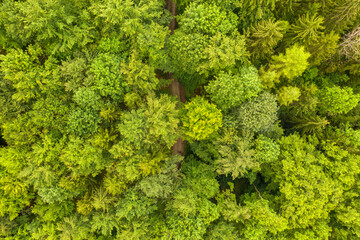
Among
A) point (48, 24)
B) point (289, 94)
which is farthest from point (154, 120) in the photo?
point (289, 94)

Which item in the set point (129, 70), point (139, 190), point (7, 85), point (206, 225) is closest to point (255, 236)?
point (206, 225)

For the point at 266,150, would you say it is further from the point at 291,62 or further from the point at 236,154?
the point at 291,62

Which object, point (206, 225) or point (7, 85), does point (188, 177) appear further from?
point (7, 85)

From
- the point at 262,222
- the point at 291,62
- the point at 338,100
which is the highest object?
the point at 291,62

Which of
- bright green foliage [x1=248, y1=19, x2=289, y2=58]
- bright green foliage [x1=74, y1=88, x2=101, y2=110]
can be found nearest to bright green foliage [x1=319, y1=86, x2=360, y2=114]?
bright green foliage [x1=248, y1=19, x2=289, y2=58]

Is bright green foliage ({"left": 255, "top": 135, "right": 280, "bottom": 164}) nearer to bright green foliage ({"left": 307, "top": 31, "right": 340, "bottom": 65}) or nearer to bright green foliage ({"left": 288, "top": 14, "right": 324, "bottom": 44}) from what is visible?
bright green foliage ({"left": 307, "top": 31, "right": 340, "bottom": 65})

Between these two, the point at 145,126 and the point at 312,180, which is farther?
the point at 312,180

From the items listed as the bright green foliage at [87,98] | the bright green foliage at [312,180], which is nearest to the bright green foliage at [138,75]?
the bright green foliage at [87,98]
